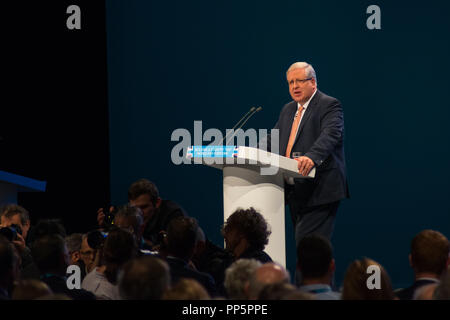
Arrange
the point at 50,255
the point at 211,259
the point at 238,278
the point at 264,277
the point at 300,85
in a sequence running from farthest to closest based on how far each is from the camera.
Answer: the point at 300,85, the point at 211,259, the point at 50,255, the point at 238,278, the point at 264,277

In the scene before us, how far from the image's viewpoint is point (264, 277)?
6.85 ft

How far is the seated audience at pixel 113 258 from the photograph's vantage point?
2.72 m

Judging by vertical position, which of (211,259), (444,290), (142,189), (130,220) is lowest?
(444,290)

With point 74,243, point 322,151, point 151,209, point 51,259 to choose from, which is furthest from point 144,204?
point 51,259

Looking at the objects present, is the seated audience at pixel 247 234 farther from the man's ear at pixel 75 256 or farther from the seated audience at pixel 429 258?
the man's ear at pixel 75 256

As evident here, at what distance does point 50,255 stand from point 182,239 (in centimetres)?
55

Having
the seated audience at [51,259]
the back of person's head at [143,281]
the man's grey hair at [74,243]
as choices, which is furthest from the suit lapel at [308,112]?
the back of person's head at [143,281]

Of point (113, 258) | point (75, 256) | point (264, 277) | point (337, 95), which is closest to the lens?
point (264, 277)

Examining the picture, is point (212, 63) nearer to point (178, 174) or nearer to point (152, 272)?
point (178, 174)

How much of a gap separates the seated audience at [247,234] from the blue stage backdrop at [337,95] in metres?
3.10

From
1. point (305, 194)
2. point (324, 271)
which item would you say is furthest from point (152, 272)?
point (305, 194)

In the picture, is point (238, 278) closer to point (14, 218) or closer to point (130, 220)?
point (130, 220)

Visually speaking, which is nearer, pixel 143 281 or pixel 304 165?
Answer: pixel 143 281

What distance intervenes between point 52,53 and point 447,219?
4056mm
